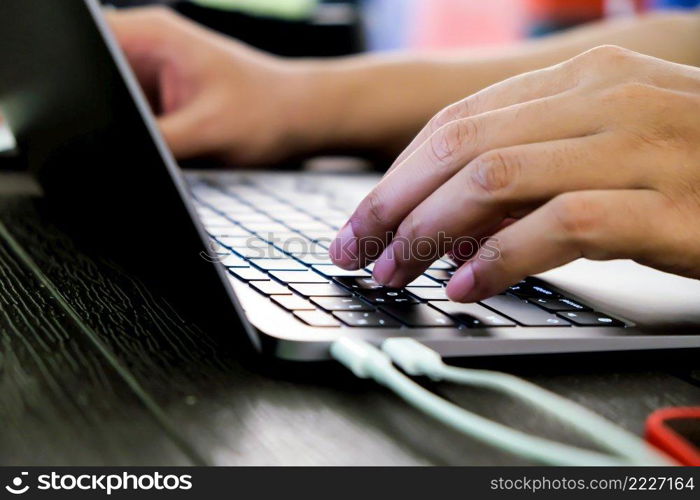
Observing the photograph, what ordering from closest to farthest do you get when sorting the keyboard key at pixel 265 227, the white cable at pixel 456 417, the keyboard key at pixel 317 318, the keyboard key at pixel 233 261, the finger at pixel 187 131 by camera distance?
the white cable at pixel 456 417 < the keyboard key at pixel 317 318 < the keyboard key at pixel 233 261 < the keyboard key at pixel 265 227 < the finger at pixel 187 131

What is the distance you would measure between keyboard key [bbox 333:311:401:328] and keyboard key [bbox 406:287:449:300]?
48mm

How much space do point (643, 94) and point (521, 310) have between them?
150 millimetres

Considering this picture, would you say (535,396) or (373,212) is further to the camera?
→ (373,212)

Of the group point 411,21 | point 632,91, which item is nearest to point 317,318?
point 632,91

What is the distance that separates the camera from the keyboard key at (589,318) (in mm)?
378

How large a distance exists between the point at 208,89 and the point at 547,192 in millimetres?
603

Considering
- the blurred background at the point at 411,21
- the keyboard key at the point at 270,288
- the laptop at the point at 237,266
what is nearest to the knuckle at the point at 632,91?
the laptop at the point at 237,266

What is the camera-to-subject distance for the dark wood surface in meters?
0.26

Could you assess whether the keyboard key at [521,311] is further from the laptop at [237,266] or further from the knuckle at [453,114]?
the knuckle at [453,114]

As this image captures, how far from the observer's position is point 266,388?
12.2 inches

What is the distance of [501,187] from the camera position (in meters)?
0.39

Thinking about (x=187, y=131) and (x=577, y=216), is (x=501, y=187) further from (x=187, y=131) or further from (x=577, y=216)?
(x=187, y=131)

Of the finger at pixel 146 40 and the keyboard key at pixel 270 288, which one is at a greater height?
the finger at pixel 146 40

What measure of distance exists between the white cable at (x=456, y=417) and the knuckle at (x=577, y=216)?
111 millimetres
